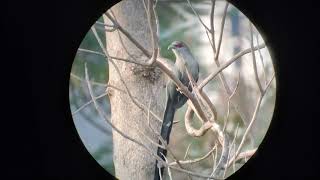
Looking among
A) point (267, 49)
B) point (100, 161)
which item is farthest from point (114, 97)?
point (267, 49)

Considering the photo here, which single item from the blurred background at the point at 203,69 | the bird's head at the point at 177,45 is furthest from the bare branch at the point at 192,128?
the bird's head at the point at 177,45

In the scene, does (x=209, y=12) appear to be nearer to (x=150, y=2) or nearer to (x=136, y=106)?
(x=150, y=2)

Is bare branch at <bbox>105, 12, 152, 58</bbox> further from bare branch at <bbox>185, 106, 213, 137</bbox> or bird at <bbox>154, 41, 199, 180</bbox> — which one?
bare branch at <bbox>185, 106, 213, 137</bbox>

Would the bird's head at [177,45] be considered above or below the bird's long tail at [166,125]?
above

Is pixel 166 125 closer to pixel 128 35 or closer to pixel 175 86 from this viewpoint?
pixel 175 86

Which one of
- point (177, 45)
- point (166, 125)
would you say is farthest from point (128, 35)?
point (166, 125)

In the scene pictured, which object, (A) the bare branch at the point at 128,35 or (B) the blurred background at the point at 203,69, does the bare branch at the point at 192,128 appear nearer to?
(B) the blurred background at the point at 203,69

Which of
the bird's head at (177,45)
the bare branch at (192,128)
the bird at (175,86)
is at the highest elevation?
the bird's head at (177,45)
